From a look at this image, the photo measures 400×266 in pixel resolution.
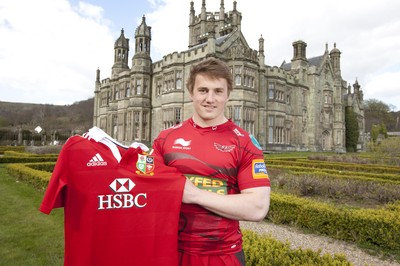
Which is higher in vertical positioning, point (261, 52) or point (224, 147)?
point (261, 52)

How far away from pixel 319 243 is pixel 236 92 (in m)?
20.4

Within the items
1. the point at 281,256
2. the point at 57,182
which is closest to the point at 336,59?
the point at 281,256

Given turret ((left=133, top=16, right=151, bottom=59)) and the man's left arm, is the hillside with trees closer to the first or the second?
turret ((left=133, top=16, right=151, bottom=59))

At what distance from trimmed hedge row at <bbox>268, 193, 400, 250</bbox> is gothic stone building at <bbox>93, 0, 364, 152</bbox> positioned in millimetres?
18216

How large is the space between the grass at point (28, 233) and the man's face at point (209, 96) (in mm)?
4338

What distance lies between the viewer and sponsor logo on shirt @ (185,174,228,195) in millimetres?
1910

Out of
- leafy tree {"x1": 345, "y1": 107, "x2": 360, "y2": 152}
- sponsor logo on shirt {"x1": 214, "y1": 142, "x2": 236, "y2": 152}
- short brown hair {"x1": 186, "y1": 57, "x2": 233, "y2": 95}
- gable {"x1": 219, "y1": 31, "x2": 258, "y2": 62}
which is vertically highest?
gable {"x1": 219, "y1": 31, "x2": 258, "y2": 62}

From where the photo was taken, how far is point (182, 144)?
203cm

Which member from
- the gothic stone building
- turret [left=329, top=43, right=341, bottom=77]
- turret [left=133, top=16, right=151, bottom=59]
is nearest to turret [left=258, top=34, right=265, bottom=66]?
the gothic stone building

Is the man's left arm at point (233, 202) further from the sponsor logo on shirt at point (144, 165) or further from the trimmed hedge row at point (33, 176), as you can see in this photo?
the trimmed hedge row at point (33, 176)

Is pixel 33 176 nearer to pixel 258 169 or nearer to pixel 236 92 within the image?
pixel 258 169

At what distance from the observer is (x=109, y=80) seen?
37.0 m

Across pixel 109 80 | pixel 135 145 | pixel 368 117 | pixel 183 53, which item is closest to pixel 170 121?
pixel 183 53

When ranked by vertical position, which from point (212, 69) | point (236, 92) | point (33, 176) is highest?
point (236, 92)
